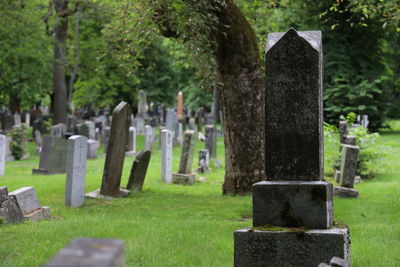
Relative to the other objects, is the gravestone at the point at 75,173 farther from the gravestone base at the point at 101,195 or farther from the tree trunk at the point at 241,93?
the tree trunk at the point at 241,93

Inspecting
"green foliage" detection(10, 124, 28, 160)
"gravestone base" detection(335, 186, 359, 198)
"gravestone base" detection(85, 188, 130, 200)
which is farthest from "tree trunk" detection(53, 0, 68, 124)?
"gravestone base" detection(335, 186, 359, 198)

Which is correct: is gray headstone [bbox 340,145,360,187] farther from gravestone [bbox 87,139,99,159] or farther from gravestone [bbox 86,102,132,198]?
gravestone [bbox 87,139,99,159]

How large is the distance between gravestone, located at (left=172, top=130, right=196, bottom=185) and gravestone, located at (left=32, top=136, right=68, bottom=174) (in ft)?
11.7

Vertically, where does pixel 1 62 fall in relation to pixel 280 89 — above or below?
above

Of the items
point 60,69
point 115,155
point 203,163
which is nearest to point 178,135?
point 60,69

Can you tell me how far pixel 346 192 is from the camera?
12.3 m

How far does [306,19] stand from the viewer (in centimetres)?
3294

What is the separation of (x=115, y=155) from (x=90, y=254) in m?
10.4

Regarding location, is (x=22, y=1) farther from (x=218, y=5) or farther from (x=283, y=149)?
(x=283, y=149)

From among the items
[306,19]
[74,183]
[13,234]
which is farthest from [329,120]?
[13,234]

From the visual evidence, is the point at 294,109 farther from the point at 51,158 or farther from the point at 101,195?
the point at 51,158

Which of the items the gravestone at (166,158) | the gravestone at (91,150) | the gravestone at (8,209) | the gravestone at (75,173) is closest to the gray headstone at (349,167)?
the gravestone at (166,158)

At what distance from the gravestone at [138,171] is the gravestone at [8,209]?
4.49 m

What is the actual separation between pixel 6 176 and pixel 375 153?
9.86m
